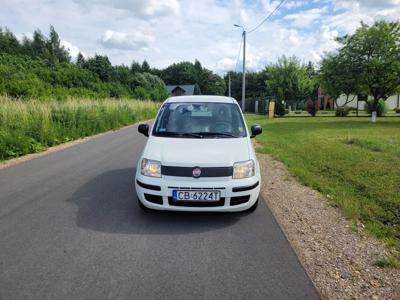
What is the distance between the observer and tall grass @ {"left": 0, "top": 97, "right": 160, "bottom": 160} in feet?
33.4

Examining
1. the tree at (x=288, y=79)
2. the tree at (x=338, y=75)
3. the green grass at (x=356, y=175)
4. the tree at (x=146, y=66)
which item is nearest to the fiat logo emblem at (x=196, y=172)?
the green grass at (x=356, y=175)

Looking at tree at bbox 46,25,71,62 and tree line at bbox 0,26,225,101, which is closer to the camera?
tree line at bbox 0,26,225,101

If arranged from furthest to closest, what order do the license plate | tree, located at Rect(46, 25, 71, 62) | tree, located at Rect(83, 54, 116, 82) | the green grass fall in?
1. tree, located at Rect(46, 25, 71, 62)
2. tree, located at Rect(83, 54, 116, 82)
3. the green grass
4. the license plate

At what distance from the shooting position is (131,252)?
11.9 ft

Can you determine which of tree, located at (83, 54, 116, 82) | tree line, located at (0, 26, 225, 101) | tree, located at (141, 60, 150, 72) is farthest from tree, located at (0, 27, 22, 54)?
tree, located at (141, 60, 150, 72)

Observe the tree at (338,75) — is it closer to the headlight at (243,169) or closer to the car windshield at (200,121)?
the car windshield at (200,121)

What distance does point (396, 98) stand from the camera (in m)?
52.2

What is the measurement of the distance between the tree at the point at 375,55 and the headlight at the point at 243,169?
2183 cm

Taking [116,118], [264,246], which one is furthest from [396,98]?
[264,246]

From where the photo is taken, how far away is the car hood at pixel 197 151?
171 inches

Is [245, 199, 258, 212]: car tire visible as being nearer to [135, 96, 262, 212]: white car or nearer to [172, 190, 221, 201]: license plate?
[135, 96, 262, 212]: white car

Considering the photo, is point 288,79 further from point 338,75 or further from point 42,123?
point 42,123

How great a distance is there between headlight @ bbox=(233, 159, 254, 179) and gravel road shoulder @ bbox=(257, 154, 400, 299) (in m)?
0.84

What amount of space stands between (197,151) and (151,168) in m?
0.67
